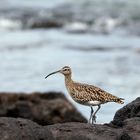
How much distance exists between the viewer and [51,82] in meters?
23.6

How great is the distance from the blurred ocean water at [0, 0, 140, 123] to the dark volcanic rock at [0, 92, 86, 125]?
1150 mm

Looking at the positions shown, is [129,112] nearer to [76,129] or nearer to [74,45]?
[76,129]

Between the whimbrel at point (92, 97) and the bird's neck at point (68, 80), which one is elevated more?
the bird's neck at point (68, 80)

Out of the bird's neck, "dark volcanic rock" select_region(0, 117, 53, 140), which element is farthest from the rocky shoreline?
the bird's neck

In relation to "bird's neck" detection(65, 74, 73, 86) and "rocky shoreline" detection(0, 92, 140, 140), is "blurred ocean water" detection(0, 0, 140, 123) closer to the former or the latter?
"bird's neck" detection(65, 74, 73, 86)

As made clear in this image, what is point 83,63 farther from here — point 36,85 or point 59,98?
point 59,98

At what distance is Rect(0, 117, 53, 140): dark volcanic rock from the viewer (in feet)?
27.1

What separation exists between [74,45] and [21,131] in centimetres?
2186

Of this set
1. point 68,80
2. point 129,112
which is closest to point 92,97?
point 68,80

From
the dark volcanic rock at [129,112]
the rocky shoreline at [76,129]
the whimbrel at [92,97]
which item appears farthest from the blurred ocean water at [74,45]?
the rocky shoreline at [76,129]

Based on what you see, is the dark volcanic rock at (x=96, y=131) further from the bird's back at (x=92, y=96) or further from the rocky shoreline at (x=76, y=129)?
the bird's back at (x=92, y=96)

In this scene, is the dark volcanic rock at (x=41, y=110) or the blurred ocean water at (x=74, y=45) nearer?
the dark volcanic rock at (x=41, y=110)

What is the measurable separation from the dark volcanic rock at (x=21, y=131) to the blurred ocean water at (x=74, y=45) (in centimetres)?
905

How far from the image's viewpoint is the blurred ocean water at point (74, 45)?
23.5 meters
